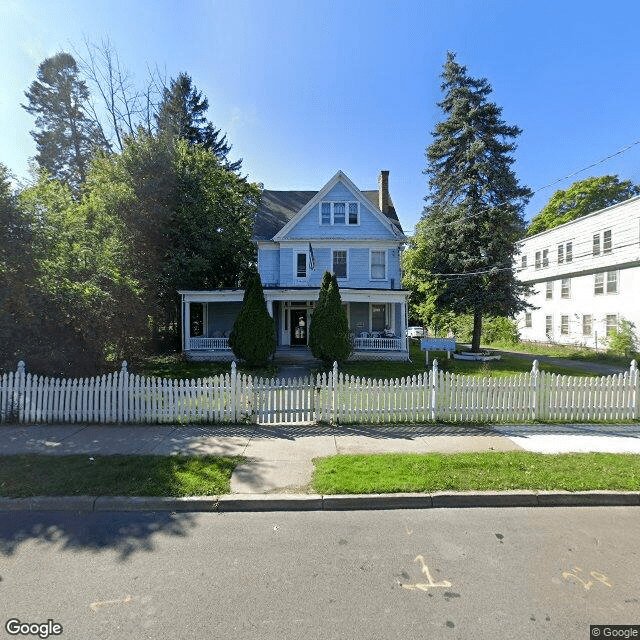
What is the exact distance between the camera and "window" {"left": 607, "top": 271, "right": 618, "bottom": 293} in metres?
21.6

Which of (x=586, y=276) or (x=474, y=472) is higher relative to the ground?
(x=586, y=276)

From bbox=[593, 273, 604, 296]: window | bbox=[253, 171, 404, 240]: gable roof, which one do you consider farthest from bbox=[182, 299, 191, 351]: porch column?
bbox=[593, 273, 604, 296]: window

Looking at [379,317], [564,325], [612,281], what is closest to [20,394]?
[379,317]

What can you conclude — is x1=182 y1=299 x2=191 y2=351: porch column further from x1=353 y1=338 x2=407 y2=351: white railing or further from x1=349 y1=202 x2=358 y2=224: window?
x1=349 y1=202 x2=358 y2=224: window

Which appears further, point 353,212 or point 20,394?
point 353,212

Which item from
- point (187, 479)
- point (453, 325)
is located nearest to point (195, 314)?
point (187, 479)

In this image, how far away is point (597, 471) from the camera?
5090 millimetres

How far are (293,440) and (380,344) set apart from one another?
481 inches

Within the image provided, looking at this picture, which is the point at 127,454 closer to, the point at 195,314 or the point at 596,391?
the point at 596,391

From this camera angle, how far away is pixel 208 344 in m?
17.8

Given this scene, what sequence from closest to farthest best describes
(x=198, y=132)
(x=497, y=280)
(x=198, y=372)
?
(x=198, y=372), (x=497, y=280), (x=198, y=132)

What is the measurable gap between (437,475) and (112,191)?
19501 millimetres

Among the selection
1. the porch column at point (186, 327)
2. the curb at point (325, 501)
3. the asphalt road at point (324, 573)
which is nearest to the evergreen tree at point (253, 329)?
the porch column at point (186, 327)

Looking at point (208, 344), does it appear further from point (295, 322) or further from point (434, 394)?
point (434, 394)
